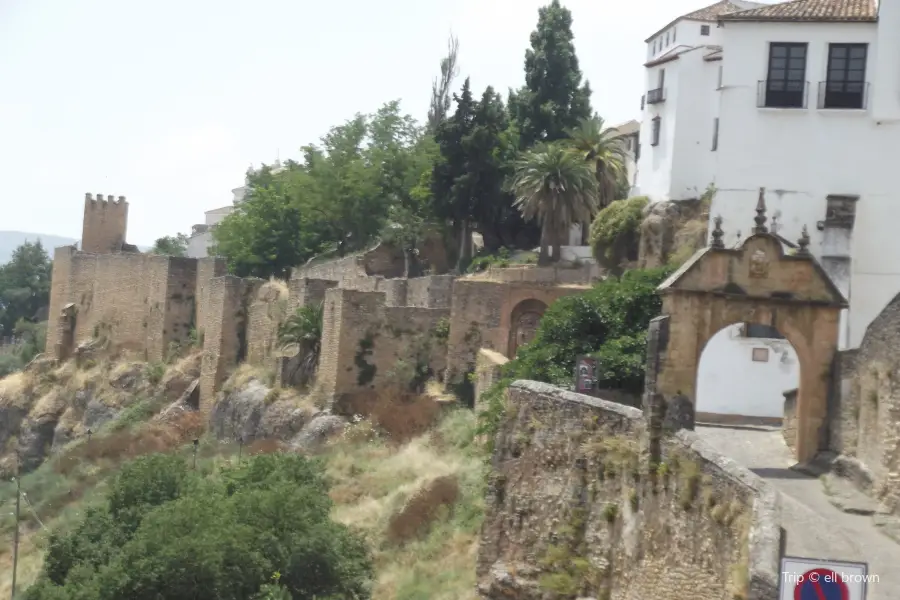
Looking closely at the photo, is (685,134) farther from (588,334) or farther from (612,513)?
(612,513)

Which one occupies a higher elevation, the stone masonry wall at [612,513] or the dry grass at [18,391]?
the stone masonry wall at [612,513]

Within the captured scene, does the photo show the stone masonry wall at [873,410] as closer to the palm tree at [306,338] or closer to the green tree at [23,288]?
the palm tree at [306,338]

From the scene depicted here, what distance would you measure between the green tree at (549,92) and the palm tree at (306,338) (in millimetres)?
13423

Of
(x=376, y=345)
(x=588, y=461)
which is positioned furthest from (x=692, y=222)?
(x=588, y=461)

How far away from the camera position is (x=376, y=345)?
39.6 meters

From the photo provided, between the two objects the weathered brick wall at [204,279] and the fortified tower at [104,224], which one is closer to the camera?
the weathered brick wall at [204,279]

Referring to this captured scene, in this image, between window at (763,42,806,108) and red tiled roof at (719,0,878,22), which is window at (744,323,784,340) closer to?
window at (763,42,806,108)

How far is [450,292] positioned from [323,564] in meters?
18.0

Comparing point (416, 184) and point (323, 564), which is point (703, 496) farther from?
point (416, 184)

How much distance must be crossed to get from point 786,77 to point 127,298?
33.4 meters

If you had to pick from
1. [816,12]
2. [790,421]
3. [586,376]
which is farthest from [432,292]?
[790,421]

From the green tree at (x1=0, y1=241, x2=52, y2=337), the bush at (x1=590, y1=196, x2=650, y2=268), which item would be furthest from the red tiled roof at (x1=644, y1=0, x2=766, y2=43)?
the green tree at (x1=0, y1=241, x2=52, y2=337)

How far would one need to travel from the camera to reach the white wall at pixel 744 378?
28.4 m

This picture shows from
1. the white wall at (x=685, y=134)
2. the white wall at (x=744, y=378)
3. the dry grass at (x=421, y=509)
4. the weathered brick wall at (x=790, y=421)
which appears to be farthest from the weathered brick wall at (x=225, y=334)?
the weathered brick wall at (x=790, y=421)
